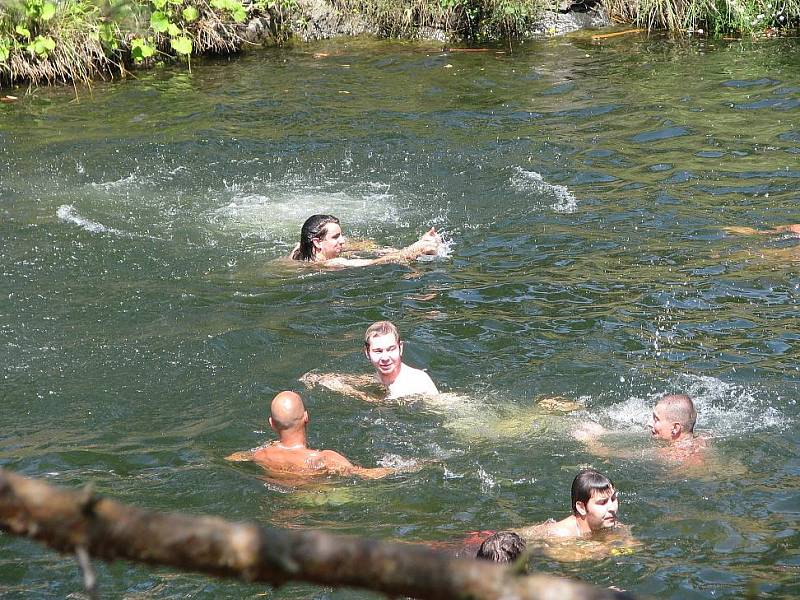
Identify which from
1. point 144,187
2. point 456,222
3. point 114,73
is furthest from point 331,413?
point 114,73

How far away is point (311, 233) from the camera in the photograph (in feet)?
35.9

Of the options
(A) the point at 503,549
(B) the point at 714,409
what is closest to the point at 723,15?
(B) the point at 714,409

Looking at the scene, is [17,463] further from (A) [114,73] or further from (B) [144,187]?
(A) [114,73]

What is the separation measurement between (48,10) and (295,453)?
40.6 feet

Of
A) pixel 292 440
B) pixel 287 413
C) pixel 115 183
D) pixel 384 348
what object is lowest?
pixel 292 440

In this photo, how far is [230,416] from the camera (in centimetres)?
819

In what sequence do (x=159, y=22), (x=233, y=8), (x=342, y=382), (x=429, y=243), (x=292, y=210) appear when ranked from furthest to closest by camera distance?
(x=233, y=8)
(x=159, y=22)
(x=292, y=210)
(x=429, y=243)
(x=342, y=382)

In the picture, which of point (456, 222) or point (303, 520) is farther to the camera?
point (456, 222)

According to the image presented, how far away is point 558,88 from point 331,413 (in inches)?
399

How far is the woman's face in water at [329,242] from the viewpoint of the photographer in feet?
35.9

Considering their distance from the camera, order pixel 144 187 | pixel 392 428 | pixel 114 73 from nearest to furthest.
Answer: pixel 392 428 < pixel 144 187 < pixel 114 73

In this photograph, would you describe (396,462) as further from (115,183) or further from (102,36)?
(102,36)

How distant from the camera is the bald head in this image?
7.11 meters

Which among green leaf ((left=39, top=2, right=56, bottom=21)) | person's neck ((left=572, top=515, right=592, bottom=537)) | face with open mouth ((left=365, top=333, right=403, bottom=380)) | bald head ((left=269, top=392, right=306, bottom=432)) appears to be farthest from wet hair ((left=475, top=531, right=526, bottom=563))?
green leaf ((left=39, top=2, right=56, bottom=21))
